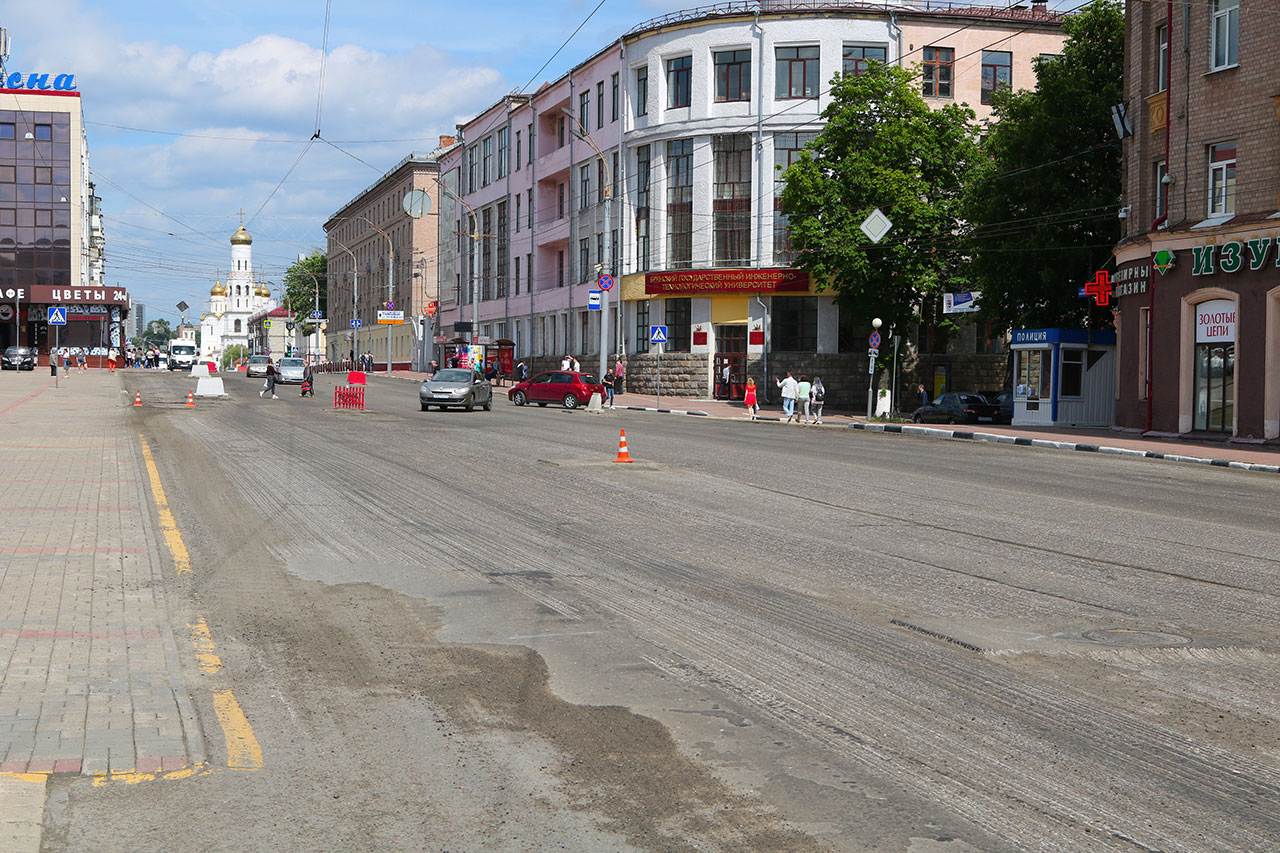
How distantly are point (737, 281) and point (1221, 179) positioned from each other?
24.3 m

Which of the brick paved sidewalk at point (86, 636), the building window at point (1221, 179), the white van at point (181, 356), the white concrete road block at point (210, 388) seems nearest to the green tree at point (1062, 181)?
the building window at point (1221, 179)

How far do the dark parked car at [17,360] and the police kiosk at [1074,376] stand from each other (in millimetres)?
63395

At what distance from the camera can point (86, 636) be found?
7629 mm

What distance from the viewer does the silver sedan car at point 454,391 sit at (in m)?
40.9

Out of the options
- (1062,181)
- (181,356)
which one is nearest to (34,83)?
(181,356)

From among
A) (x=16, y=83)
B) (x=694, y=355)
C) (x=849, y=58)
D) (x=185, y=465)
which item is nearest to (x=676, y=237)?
(x=694, y=355)

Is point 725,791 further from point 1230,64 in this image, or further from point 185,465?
point 1230,64

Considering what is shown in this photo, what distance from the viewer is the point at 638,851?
177 inches

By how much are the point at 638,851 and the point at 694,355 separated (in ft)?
170

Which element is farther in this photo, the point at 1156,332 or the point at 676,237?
the point at 676,237

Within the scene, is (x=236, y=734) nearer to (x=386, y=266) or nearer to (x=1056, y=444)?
(x=1056, y=444)

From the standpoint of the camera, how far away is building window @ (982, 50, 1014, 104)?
56844 mm

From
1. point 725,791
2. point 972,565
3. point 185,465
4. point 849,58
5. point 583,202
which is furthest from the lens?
point 583,202

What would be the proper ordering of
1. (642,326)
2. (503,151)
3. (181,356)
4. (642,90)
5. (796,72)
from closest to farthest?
(796,72), (642,90), (642,326), (503,151), (181,356)
